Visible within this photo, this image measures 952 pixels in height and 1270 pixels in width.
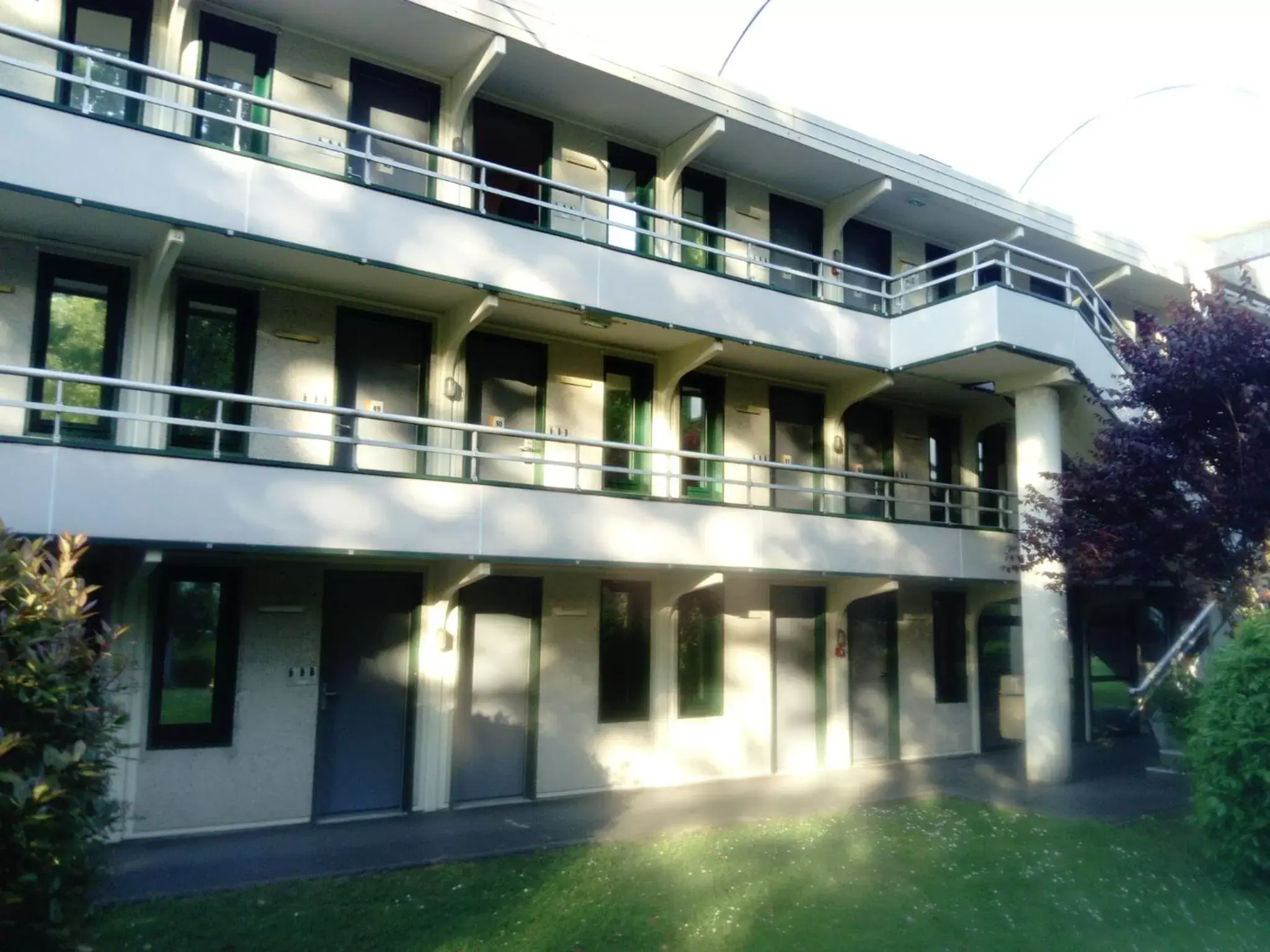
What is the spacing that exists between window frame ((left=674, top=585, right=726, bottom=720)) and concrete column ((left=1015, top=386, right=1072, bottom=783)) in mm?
4475

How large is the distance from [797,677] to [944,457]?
5.33 meters

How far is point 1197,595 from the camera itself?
13016mm

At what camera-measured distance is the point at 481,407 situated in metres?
12.5

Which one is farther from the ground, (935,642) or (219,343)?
(219,343)

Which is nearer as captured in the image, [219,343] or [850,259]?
[219,343]

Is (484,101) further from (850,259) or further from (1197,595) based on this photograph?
(1197,595)

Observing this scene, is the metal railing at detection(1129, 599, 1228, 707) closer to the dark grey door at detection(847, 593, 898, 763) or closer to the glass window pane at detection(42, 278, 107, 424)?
the dark grey door at detection(847, 593, 898, 763)

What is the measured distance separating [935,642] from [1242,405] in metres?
6.65

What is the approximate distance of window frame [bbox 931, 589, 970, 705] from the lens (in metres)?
17.1

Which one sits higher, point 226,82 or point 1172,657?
point 226,82

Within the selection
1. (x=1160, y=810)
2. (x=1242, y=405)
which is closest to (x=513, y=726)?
(x=1160, y=810)

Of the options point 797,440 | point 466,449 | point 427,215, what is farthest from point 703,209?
point 466,449

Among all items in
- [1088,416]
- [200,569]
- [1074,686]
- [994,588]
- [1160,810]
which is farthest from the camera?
[1074,686]

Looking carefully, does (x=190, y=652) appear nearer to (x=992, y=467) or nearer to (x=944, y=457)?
(x=944, y=457)
